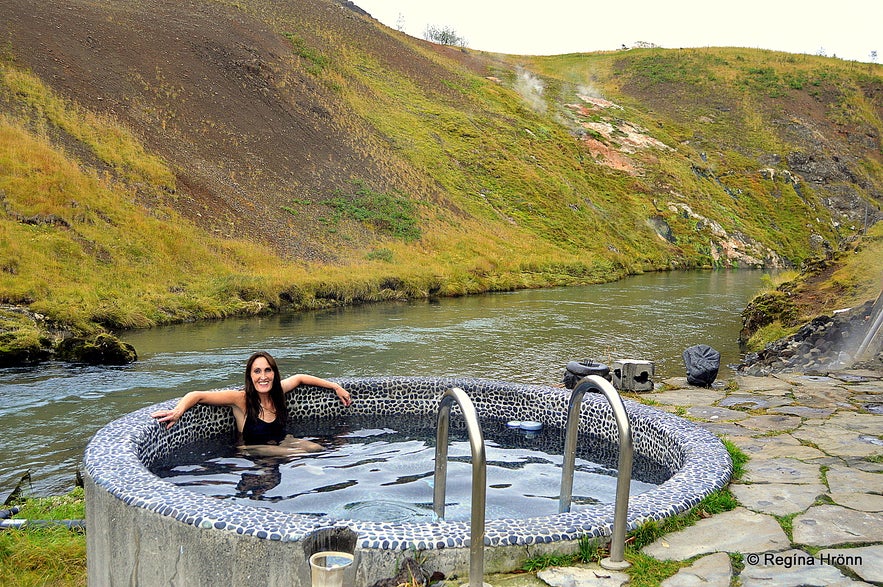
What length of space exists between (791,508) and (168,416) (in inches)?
166

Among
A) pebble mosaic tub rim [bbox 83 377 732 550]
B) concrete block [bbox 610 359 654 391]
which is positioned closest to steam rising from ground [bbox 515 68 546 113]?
concrete block [bbox 610 359 654 391]

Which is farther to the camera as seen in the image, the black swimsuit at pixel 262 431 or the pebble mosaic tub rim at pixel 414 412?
the black swimsuit at pixel 262 431

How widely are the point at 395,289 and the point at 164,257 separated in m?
6.36

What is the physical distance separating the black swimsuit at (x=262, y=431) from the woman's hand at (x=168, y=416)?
606 millimetres

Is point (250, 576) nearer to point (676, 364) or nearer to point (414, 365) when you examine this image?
point (414, 365)

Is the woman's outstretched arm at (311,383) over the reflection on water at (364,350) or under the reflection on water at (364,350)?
over

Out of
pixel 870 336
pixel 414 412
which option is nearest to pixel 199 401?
pixel 414 412

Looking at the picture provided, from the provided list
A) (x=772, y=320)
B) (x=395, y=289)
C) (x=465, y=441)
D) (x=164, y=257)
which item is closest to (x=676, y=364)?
(x=772, y=320)

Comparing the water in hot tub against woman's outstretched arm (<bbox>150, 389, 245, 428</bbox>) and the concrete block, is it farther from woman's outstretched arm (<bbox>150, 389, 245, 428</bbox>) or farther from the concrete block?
the concrete block

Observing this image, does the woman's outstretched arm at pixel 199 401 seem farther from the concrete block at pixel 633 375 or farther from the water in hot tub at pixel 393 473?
the concrete block at pixel 633 375

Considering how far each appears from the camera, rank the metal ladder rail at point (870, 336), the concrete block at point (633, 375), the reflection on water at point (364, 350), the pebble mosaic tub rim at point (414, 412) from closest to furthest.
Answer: the pebble mosaic tub rim at point (414, 412)
the concrete block at point (633, 375)
the reflection on water at point (364, 350)
the metal ladder rail at point (870, 336)

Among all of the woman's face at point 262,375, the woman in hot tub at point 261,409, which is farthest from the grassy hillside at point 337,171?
the woman's face at point 262,375

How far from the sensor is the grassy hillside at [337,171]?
63.4 feet

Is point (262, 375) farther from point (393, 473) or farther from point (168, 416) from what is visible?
point (393, 473)
